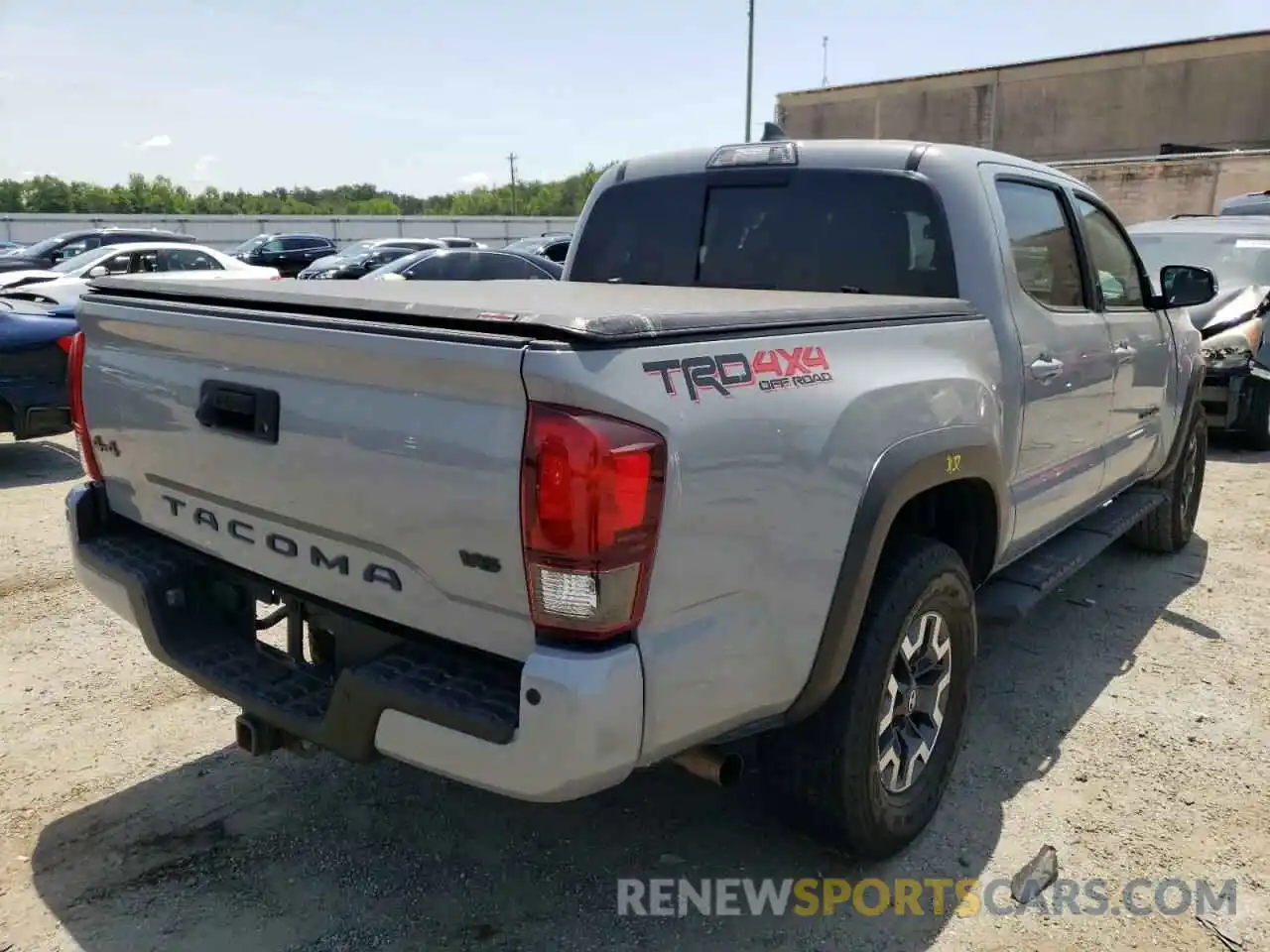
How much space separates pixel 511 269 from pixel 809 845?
44.1 feet

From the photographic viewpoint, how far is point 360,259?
20.7m

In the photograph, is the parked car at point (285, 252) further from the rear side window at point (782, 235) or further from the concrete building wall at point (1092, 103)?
the rear side window at point (782, 235)

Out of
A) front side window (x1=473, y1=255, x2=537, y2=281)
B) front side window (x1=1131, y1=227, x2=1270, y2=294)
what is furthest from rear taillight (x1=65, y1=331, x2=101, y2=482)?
front side window (x1=473, y1=255, x2=537, y2=281)

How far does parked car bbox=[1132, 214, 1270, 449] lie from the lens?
27.2 feet

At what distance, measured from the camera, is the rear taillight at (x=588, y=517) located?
1.86 meters

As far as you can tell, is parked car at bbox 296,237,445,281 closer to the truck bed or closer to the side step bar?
the side step bar

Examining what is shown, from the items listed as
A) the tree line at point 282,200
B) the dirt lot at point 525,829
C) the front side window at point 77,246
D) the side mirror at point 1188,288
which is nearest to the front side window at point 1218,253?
the side mirror at point 1188,288

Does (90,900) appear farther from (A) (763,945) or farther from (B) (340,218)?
(B) (340,218)

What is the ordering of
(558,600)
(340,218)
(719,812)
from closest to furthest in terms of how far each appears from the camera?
(558,600)
(719,812)
(340,218)

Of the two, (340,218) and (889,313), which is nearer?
(889,313)

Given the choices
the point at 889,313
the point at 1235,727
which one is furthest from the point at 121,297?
the point at 1235,727

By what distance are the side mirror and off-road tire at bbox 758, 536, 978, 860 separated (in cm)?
256

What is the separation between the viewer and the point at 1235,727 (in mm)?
3746

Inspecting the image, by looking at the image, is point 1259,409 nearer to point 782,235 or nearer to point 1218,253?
point 1218,253
